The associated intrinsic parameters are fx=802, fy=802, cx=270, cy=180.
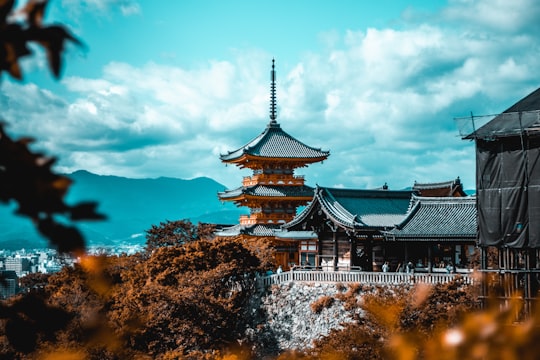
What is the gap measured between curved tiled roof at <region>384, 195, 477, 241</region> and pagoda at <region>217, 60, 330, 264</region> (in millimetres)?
A: 11675

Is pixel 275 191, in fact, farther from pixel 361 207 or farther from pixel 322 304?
pixel 322 304

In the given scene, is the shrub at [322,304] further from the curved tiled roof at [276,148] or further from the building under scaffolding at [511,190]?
→ the curved tiled roof at [276,148]

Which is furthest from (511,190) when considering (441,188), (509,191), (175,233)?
(175,233)

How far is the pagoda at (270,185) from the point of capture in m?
41.8

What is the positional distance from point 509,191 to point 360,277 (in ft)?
22.8

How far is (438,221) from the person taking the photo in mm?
29547

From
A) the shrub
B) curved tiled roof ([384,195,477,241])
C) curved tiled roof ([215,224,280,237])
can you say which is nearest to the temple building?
curved tiled roof ([384,195,477,241])

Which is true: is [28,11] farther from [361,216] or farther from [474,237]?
[361,216]

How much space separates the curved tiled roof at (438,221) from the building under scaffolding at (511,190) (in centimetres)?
393

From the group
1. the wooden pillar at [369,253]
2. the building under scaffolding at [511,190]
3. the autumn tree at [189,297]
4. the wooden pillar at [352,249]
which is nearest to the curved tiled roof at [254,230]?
the wooden pillar at [352,249]

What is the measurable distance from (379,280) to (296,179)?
1559 centimetres

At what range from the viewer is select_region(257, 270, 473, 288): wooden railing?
86.5ft

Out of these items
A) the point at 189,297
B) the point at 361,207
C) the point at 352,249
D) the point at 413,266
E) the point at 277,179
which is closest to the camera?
the point at 189,297

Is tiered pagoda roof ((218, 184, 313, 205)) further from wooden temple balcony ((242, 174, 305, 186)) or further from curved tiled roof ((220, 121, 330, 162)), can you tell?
curved tiled roof ((220, 121, 330, 162))
